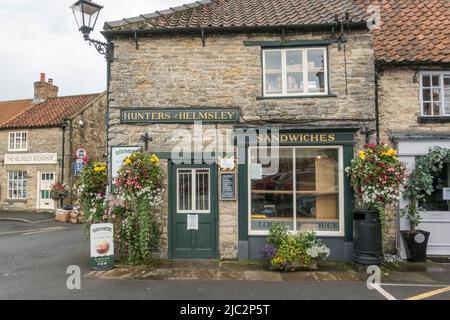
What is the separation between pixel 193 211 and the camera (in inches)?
356

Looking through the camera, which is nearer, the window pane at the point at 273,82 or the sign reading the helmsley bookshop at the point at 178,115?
the sign reading the helmsley bookshop at the point at 178,115

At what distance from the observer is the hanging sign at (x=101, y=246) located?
7945 mm

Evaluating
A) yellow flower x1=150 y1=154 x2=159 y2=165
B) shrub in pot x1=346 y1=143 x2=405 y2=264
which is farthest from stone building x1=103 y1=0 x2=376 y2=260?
shrub in pot x1=346 y1=143 x2=405 y2=264

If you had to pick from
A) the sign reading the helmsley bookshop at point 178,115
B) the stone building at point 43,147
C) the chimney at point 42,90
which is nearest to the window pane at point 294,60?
the sign reading the helmsley bookshop at point 178,115

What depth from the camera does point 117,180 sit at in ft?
27.2

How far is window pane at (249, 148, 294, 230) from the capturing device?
909cm

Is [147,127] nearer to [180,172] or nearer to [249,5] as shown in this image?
[180,172]

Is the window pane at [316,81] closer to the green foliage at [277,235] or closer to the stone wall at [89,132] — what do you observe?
the green foliage at [277,235]

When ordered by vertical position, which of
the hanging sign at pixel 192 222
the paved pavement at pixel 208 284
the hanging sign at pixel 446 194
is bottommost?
the paved pavement at pixel 208 284

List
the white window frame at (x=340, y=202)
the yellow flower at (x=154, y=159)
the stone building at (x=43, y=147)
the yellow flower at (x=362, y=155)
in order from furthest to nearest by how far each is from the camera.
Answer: the stone building at (x=43, y=147) → the white window frame at (x=340, y=202) → the yellow flower at (x=154, y=159) → the yellow flower at (x=362, y=155)

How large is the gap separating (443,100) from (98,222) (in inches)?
381

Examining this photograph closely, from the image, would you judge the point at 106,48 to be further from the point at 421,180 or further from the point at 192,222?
the point at 421,180

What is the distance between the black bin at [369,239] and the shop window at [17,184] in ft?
65.6

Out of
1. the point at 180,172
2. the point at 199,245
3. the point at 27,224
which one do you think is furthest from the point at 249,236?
the point at 27,224
